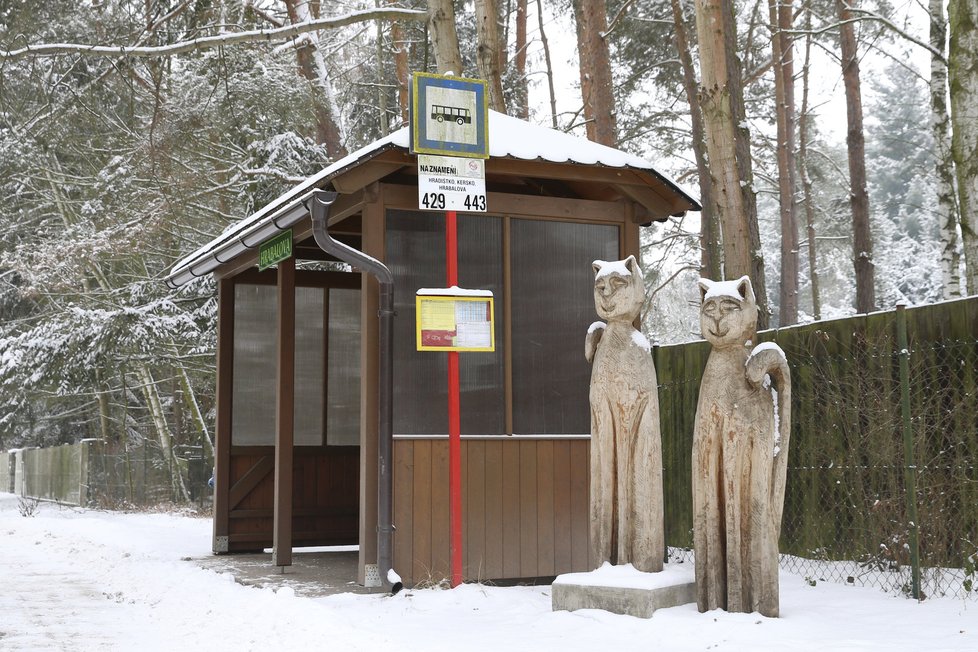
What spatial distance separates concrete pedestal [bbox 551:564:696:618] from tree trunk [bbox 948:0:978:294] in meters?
3.64

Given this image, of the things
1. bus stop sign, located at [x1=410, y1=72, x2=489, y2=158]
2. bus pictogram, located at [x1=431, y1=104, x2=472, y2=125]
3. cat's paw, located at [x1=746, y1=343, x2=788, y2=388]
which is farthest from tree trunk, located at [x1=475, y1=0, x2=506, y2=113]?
cat's paw, located at [x1=746, y1=343, x2=788, y2=388]

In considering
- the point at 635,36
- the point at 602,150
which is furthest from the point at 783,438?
the point at 635,36

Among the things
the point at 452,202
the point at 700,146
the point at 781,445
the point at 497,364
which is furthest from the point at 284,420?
the point at 700,146

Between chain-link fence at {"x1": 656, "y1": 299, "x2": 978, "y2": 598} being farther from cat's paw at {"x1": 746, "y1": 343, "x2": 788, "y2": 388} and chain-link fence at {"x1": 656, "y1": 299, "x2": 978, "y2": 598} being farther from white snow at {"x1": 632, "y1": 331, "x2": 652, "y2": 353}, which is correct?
white snow at {"x1": 632, "y1": 331, "x2": 652, "y2": 353}

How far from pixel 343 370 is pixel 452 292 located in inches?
157

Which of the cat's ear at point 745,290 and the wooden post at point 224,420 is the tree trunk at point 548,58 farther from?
the cat's ear at point 745,290

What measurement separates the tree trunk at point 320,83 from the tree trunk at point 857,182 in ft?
27.9

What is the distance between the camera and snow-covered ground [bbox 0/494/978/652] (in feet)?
19.0

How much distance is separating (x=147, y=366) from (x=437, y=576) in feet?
42.2

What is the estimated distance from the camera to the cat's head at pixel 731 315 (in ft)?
20.7

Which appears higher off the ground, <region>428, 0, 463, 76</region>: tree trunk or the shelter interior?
<region>428, 0, 463, 76</region>: tree trunk

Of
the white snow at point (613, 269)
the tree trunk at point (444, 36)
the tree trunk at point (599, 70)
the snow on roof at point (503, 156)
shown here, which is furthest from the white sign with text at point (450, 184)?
the tree trunk at point (599, 70)

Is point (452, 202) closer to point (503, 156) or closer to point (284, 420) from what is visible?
point (503, 156)

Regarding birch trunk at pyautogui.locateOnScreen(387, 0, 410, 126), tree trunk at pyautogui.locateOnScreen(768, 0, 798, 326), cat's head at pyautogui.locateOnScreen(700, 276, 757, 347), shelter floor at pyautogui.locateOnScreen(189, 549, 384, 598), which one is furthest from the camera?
birch trunk at pyautogui.locateOnScreen(387, 0, 410, 126)
